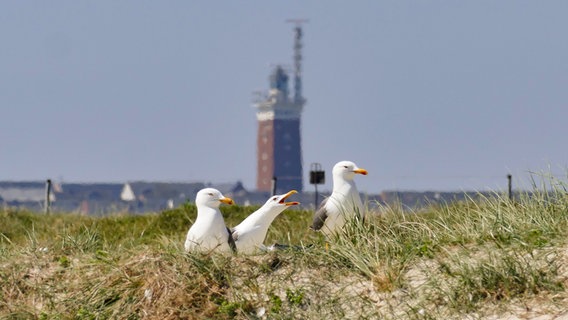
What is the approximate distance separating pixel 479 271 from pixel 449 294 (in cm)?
33

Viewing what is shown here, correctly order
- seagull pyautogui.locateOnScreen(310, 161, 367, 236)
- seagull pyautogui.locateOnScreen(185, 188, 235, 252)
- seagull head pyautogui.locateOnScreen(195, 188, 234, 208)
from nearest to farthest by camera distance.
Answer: seagull pyautogui.locateOnScreen(185, 188, 235, 252)
seagull head pyautogui.locateOnScreen(195, 188, 234, 208)
seagull pyautogui.locateOnScreen(310, 161, 367, 236)

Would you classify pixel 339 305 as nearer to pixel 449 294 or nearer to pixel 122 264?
pixel 449 294

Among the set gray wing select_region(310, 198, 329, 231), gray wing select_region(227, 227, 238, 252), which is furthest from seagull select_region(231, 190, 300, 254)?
gray wing select_region(310, 198, 329, 231)

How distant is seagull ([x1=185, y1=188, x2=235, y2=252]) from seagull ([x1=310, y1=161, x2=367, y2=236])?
121 cm

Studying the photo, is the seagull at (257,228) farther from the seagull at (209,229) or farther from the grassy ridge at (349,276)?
the grassy ridge at (349,276)

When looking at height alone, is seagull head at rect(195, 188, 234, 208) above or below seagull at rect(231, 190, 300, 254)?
above

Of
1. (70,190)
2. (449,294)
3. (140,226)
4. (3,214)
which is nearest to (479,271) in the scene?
(449,294)

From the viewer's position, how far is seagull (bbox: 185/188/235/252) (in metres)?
12.9

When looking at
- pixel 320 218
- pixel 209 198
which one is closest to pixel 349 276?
pixel 209 198

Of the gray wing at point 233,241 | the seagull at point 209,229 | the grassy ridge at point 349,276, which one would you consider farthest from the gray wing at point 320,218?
the seagull at point 209,229

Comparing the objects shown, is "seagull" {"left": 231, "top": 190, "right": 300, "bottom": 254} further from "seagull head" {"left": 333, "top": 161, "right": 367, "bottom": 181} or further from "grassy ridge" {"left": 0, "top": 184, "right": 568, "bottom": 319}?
"seagull head" {"left": 333, "top": 161, "right": 367, "bottom": 181}

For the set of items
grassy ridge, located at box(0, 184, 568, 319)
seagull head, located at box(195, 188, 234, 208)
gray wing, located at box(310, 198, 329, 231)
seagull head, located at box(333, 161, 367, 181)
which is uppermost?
seagull head, located at box(333, 161, 367, 181)

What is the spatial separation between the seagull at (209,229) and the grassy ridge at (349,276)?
178 mm

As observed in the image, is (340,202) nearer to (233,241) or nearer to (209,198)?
(233,241)
